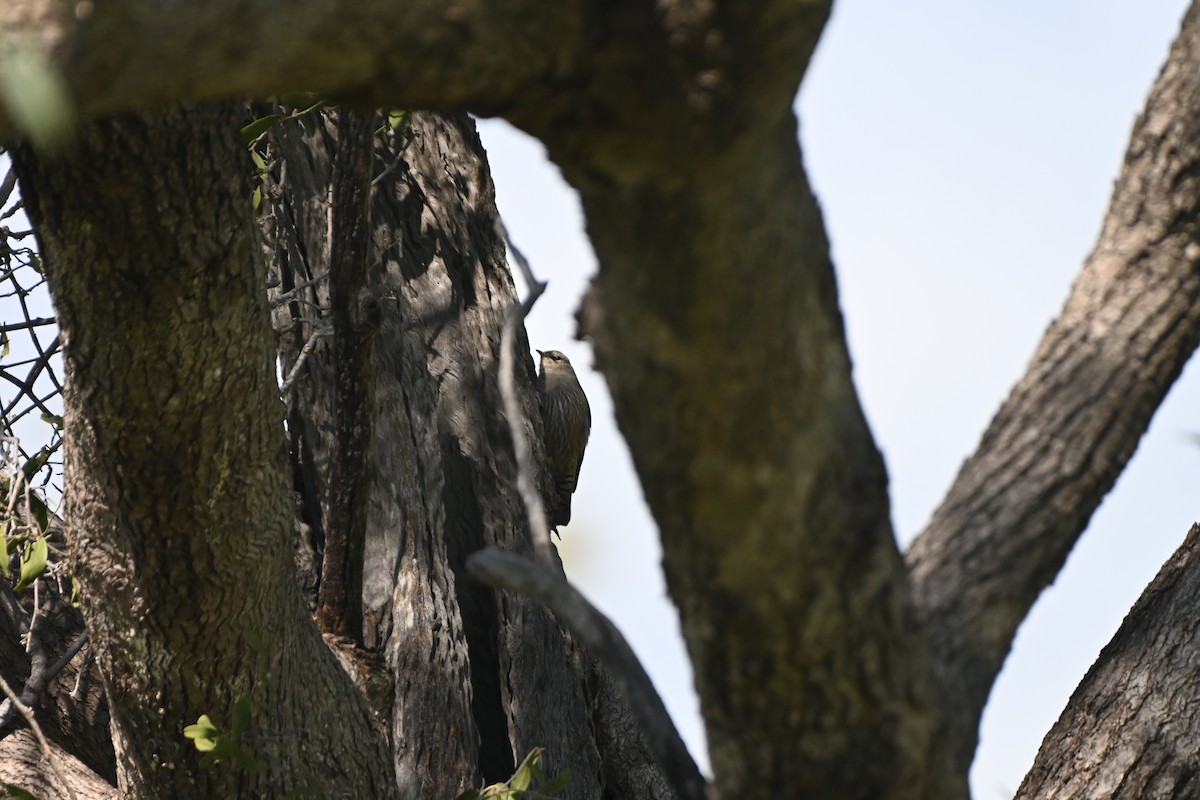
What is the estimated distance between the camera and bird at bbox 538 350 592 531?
5078 mm

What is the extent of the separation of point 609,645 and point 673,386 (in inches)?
16.7

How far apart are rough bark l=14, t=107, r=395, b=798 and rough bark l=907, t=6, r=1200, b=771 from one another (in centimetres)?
119

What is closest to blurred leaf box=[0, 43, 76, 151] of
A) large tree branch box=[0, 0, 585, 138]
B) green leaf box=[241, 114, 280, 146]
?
large tree branch box=[0, 0, 585, 138]

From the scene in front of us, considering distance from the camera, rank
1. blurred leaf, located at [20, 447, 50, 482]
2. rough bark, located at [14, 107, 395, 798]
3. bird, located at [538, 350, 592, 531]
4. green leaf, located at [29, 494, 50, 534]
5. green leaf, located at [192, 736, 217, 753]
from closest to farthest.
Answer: rough bark, located at [14, 107, 395, 798]
green leaf, located at [192, 736, 217, 753]
green leaf, located at [29, 494, 50, 534]
blurred leaf, located at [20, 447, 50, 482]
bird, located at [538, 350, 592, 531]

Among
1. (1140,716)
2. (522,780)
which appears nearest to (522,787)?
(522,780)

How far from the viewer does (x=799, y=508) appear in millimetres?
1242

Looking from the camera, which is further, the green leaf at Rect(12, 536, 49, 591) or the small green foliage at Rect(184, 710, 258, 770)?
the green leaf at Rect(12, 536, 49, 591)

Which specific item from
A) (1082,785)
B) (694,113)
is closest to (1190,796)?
(1082,785)

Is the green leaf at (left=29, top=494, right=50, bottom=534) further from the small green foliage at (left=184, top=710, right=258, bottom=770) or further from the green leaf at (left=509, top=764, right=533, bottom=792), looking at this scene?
the green leaf at (left=509, top=764, right=533, bottom=792)

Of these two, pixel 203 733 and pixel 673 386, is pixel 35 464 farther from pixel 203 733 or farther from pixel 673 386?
pixel 673 386

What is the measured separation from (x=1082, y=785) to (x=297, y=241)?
2.55m

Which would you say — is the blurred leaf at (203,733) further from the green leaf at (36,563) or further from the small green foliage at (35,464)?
the small green foliage at (35,464)

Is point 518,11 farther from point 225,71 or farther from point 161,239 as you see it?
point 161,239

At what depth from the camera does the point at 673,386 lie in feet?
3.99
